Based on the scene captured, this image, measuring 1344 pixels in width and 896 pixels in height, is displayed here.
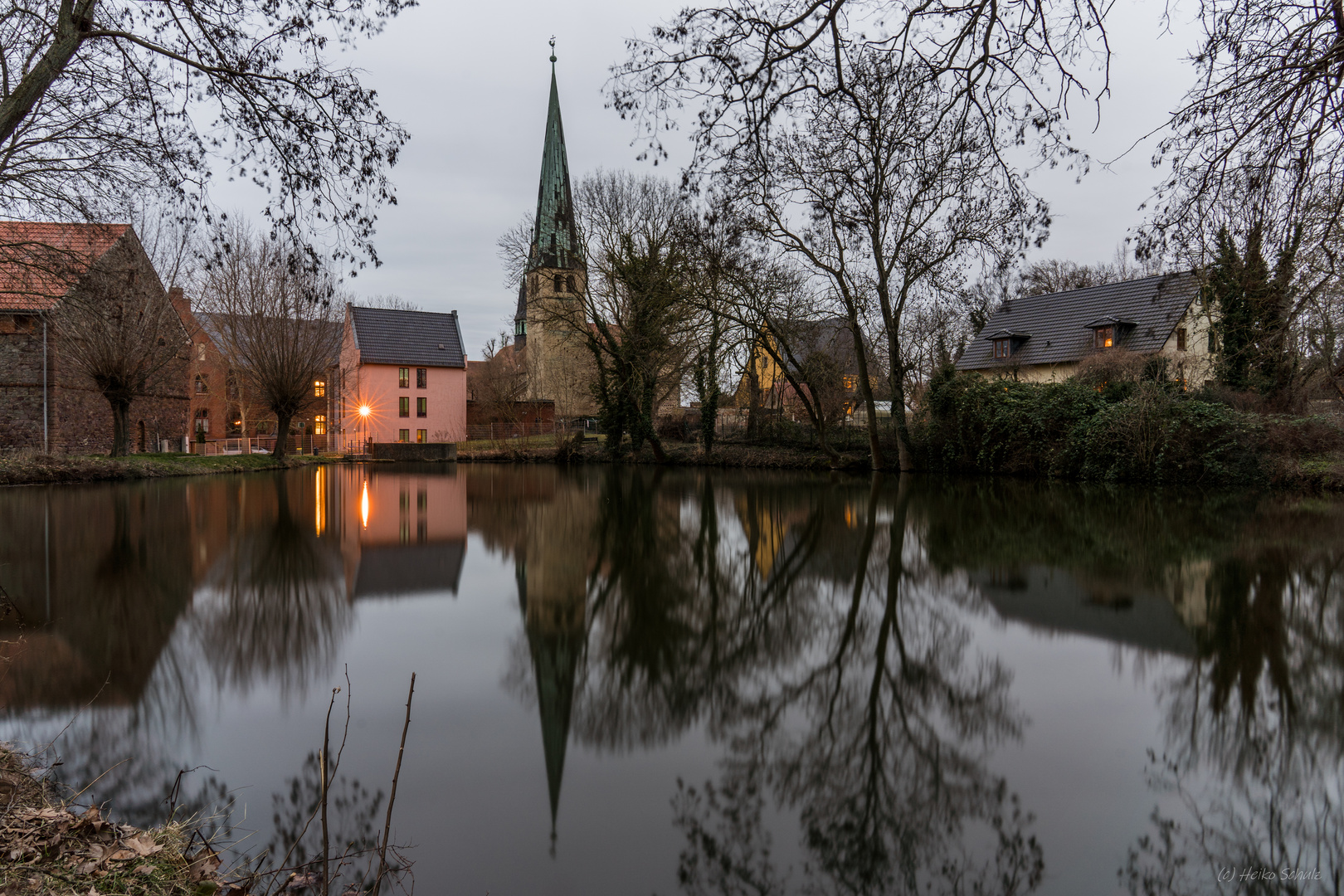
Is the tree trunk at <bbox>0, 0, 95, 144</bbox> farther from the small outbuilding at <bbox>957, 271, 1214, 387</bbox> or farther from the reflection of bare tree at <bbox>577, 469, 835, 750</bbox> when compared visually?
the small outbuilding at <bbox>957, 271, 1214, 387</bbox>

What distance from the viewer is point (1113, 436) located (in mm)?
18875

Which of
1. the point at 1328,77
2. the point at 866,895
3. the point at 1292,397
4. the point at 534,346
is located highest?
the point at 534,346

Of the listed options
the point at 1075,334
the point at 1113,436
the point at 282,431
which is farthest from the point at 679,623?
the point at 1075,334

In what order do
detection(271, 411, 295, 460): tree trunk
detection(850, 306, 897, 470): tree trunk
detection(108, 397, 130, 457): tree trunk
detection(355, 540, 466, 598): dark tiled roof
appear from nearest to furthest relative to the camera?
detection(355, 540, 466, 598): dark tiled roof, detection(850, 306, 897, 470): tree trunk, detection(108, 397, 130, 457): tree trunk, detection(271, 411, 295, 460): tree trunk

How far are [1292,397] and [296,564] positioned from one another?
74.0 ft

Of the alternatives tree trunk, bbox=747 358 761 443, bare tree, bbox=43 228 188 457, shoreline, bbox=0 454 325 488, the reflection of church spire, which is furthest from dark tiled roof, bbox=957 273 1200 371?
shoreline, bbox=0 454 325 488

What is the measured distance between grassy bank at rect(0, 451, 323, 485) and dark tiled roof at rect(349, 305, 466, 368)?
17267 mm

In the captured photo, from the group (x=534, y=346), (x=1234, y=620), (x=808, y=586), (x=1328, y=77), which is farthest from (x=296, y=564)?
(x=534, y=346)

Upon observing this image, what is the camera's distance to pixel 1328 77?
15.0 feet

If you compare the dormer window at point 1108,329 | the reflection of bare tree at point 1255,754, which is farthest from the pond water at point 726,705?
the dormer window at point 1108,329

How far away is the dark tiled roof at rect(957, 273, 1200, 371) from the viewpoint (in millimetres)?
32562

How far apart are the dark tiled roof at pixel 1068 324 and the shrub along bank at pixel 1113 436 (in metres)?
9.63

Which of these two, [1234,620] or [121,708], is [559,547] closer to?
[121,708]

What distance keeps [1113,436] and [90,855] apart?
20.8 m
